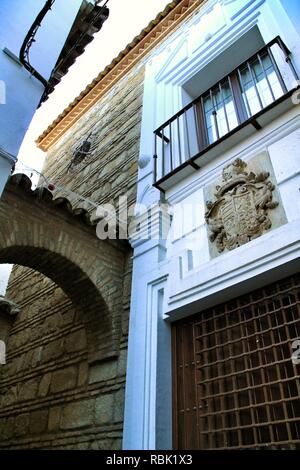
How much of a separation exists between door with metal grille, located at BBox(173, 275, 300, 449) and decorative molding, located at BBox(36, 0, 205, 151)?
5512 mm

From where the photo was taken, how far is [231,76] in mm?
4414

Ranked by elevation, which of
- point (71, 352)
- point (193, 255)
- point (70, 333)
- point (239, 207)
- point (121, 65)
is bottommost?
point (71, 352)

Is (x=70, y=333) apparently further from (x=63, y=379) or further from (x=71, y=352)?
(x=63, y=379)

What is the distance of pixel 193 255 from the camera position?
3.30m

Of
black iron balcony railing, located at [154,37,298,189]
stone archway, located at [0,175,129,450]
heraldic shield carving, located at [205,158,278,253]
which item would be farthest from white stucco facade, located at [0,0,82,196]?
heraldic shield carving, located at [205,158,278,253]

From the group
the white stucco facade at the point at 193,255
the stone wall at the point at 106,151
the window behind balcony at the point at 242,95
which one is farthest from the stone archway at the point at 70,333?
the window behind balcony at the point at 242,95

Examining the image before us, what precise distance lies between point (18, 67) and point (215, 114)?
208 cm

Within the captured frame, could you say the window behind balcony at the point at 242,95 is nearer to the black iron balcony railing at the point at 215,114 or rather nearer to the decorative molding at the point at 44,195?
the black iron balcony railing at the point at 215,114

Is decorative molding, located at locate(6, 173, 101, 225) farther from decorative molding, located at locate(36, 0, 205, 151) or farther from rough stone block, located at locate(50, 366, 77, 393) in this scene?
decorative molding, located at locate(36, 0, 205, 151)

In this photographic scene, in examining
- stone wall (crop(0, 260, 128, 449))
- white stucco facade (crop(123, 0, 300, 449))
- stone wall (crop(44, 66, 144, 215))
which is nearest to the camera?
white stucco facade (crop(123, 0, 300, 449))

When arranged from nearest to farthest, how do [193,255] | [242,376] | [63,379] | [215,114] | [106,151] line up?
[242,376]
[193,255]
[63,379]
[215,114]
[106,151]

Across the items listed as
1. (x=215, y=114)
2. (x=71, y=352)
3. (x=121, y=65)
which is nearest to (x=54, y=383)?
(x=71, y=352)

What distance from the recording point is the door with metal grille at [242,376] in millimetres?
2256

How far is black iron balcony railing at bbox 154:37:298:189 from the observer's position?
12.8 feet
